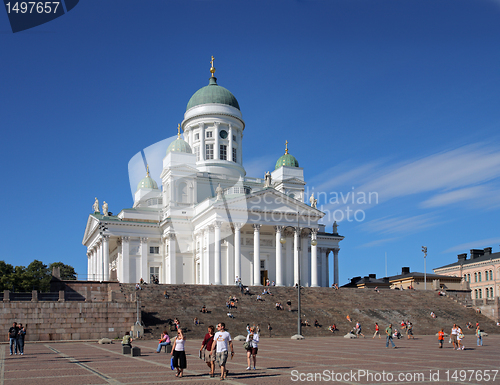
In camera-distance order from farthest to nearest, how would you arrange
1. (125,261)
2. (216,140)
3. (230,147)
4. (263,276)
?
(230,147)
(216,140)
(125,261)
(263,276)

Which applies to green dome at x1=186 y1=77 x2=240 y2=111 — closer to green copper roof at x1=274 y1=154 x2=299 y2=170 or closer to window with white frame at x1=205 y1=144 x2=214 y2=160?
window with white frame at x1=205 y1=144 x2=214 y2=160

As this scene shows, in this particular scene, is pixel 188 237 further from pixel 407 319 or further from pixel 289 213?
pixel 407 319

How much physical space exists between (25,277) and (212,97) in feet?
132

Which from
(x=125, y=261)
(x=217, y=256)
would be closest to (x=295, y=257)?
(x=217, y=256)

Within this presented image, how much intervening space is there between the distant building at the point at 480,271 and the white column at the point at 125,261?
2336 inches

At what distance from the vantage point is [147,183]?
83000 millimetres

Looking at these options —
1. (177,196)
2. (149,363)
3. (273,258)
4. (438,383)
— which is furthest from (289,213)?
(438,383)

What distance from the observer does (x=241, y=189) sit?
69875mm

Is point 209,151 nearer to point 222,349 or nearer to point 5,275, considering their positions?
point 5,275

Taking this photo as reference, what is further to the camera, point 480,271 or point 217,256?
point 480,271

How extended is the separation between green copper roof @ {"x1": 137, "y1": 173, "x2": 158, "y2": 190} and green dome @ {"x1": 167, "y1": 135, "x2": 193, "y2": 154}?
987cm

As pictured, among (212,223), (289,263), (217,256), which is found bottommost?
(289,263)

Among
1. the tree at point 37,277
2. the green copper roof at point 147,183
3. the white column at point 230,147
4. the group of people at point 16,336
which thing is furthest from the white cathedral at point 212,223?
the group of people at point 16,336

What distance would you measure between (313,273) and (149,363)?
4361cm
